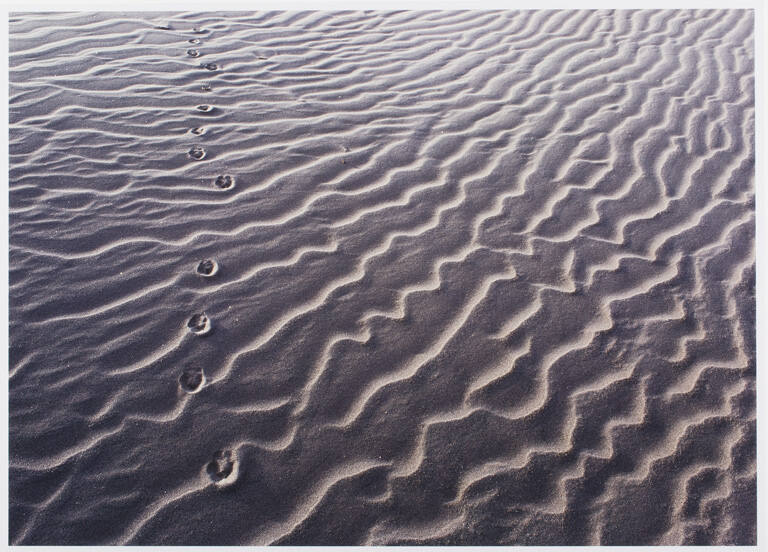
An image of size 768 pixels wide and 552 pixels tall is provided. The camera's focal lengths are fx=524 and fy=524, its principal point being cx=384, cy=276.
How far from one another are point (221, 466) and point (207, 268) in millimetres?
1196

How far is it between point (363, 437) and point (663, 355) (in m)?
1.63

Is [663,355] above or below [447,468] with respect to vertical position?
above

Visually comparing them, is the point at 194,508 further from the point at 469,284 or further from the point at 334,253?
the point at 469,284

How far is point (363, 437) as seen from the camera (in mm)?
2352

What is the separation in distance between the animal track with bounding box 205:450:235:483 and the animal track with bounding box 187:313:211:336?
2.20ft

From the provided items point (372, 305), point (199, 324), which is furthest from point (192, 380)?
point (372, 305)

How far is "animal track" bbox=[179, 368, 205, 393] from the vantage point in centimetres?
246

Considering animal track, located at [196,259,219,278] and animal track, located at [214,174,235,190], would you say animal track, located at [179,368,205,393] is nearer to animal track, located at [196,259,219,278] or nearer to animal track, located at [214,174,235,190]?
animal track, located at [196,259,219,278]

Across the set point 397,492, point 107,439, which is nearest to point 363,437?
point 397,492

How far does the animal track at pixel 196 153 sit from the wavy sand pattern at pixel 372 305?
78 millimetres

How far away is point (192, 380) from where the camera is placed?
2498 mm

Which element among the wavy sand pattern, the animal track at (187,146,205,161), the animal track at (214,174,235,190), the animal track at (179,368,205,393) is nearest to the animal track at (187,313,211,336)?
the wavy sand pattern

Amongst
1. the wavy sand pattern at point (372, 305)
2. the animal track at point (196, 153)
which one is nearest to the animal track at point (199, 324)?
the wavy sand pattern at point (372, 305)

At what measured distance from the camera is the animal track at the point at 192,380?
97.0 inches
